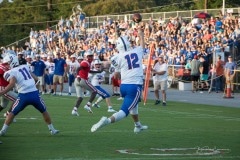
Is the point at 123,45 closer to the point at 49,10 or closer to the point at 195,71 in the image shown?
the point at 195,71

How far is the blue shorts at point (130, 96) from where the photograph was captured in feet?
51.6

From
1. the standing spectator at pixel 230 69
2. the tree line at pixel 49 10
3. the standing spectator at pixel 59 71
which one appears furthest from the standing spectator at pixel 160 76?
the tree line at pixel 49 10

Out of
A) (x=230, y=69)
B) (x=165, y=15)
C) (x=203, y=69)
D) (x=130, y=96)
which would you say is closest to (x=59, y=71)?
(x=203, y=69)

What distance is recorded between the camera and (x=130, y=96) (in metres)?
15.8

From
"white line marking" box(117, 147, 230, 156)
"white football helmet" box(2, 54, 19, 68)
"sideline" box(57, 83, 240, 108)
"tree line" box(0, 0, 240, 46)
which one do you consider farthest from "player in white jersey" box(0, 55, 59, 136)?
"tree line" box(0, 0, 240, 46)

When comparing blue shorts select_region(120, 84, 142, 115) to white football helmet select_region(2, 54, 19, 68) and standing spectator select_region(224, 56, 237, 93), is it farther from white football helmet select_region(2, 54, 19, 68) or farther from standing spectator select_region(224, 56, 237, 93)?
standing spectator select_region(224, 56, 237, 93)

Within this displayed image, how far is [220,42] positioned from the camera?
37.2 meters

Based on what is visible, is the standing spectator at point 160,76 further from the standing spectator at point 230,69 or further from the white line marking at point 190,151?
the white line marking at point 190,151

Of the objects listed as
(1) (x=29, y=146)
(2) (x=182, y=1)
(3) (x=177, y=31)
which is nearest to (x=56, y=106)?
(1) (x=29, y=146)

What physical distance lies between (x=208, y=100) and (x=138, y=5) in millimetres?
45319

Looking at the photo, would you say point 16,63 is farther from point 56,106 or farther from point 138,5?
point 138,5

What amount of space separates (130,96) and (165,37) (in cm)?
2796

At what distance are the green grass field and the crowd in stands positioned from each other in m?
7.37

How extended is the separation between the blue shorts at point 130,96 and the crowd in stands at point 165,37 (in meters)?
12.6
